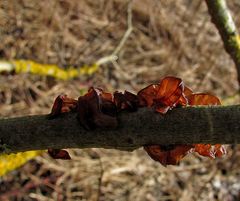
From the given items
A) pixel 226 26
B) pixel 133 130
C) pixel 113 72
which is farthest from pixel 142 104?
pixel 113 72

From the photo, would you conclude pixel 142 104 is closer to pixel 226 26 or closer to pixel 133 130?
pixel 133 130

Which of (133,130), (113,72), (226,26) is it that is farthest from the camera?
(113,72)

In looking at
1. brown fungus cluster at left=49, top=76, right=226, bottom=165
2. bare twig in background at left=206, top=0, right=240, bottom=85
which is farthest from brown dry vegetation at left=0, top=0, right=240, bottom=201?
brown fungus cluster at left=49, top=76, right=226, bottom=165

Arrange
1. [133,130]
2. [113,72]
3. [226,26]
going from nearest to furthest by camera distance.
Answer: [133,130]
[226,26]
[113,72]

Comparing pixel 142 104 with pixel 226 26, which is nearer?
pixel 142 104

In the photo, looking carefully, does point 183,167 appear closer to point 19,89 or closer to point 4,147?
point 19,89

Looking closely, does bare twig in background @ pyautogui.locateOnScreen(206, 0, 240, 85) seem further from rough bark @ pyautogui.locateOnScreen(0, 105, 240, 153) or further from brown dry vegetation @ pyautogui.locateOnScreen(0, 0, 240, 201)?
brown dry vegetation @ pyautogui.locateOnScreen(0, 0, 240, 201)

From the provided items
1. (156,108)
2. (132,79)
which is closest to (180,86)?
(156,108)
